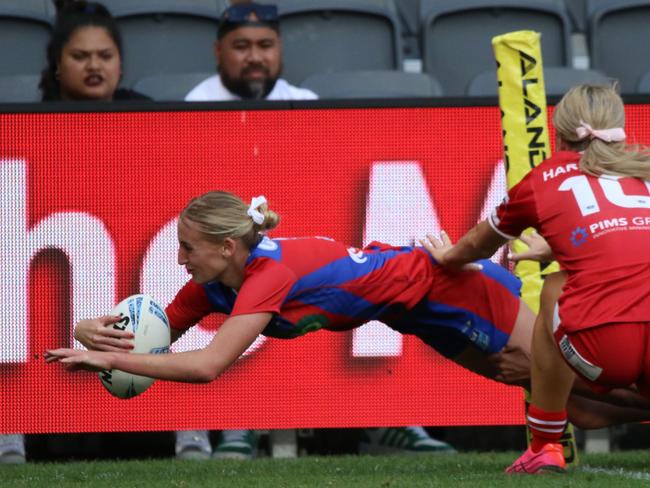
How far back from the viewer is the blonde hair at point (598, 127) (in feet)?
16.7

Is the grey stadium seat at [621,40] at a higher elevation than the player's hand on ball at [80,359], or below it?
higher

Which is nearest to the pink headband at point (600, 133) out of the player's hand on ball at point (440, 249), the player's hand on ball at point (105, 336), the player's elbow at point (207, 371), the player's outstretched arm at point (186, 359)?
the player's hand on ball at point (440, 249)

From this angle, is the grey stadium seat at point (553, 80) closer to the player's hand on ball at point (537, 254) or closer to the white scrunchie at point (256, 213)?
the player's hand on ball at point (537, 254)

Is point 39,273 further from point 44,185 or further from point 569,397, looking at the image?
point 569,397

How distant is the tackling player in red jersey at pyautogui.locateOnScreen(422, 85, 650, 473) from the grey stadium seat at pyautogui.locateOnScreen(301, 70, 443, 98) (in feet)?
10.0

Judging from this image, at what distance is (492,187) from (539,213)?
170 cm

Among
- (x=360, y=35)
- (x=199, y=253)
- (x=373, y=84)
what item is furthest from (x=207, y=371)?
(x=360, y=35)

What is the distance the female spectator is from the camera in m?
7.62

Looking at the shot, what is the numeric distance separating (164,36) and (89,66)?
167 cm

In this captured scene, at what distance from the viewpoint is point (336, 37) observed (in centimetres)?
935

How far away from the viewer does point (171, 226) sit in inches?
266

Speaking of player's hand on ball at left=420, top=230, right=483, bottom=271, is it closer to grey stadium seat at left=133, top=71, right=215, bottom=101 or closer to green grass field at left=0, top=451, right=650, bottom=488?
green grass field at left=0, top=451, right=650, bottom=488

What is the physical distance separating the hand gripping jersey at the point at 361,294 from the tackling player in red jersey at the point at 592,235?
0.33 metres

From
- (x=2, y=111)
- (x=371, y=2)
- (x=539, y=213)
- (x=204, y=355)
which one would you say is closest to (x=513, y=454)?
(x=539, y=213)
